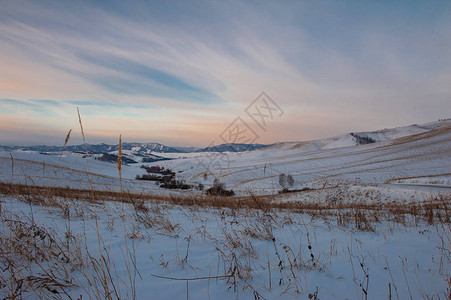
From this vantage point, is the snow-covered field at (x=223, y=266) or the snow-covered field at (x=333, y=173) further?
the snow-covered field at (x=333, y=173)

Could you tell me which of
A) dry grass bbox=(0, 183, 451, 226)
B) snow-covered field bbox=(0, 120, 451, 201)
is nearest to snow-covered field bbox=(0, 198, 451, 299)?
dry grass bbox=(0, 183, 451, 226)

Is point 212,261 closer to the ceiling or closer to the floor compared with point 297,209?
closer to the ceiling

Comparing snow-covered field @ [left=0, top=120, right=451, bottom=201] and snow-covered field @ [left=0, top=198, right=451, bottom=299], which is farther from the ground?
snow-covered field @ [left=0, top=198, right=451, bottom=299]

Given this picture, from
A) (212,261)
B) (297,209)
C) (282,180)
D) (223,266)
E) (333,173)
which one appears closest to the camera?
(223,266)

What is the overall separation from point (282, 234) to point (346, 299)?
6.02 feet

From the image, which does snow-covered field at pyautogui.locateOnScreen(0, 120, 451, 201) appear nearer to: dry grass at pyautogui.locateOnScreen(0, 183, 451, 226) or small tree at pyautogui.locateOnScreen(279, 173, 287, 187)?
small tree at pyautogui.locateOnScreen(279, 173, 287, 187)

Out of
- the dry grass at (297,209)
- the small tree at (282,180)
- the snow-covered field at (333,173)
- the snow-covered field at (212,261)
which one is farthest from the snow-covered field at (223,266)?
the small tree at (282,180)

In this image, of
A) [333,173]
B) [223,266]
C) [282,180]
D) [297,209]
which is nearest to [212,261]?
[223,266]

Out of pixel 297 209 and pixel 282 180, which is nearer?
pixel 297 209

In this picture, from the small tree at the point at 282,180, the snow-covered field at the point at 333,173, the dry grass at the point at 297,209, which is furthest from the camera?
the small tree at the point at 282,180

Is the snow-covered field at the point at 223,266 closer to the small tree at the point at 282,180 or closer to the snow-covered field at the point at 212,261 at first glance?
the snow-covered field at the point at 212,261

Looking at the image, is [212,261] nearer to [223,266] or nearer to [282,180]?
[223,266]

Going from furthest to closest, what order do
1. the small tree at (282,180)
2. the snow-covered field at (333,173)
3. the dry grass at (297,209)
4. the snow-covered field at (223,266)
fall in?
the small tree at (282,180) < the snow-covered field at (333,173) < the dry grass at (297,209) < the snow-covered field at (223,266)

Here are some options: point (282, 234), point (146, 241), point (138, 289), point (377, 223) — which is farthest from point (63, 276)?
point (377, 223)
